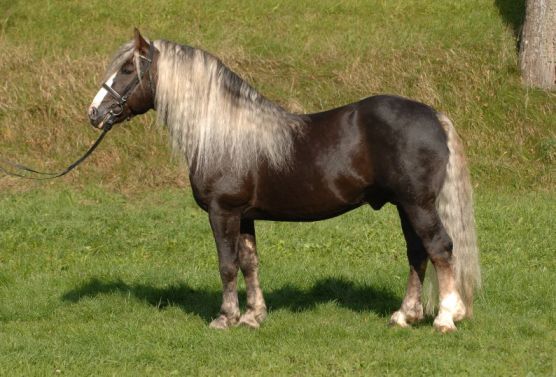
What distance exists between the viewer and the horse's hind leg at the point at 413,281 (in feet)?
25.8

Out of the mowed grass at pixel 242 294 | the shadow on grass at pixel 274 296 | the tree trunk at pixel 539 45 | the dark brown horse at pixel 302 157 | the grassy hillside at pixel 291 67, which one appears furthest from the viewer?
the tree trunk at pixel 539 45

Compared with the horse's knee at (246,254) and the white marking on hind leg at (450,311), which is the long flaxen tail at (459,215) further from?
the horse's knee at (246,254)

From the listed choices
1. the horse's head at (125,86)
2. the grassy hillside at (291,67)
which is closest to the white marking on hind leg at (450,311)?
the horse's head at (125,86)

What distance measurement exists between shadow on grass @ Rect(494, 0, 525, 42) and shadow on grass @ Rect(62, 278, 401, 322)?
31.7 feet

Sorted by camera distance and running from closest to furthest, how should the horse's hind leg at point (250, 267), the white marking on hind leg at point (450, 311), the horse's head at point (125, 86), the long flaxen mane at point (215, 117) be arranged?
the white marking on hind leg at point (450, 311) < the long flaxen mane at point (215, 117) < the horse's head at point (125, 86) < the horse's hind leg at point (250, 267)

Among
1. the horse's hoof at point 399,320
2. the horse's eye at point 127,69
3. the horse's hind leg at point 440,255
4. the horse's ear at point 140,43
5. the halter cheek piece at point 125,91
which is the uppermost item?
the horse's ear at point 140,43

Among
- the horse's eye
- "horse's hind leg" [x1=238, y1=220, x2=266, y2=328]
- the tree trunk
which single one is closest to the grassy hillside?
the tree trunk

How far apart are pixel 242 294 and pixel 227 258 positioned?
1.51 metres

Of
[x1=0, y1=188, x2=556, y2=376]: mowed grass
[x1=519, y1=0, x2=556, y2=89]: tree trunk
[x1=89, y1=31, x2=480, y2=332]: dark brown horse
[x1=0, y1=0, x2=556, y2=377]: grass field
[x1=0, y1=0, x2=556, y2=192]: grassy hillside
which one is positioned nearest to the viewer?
[x1=0, y1=188, x2=556, y2=376]: mowed grass

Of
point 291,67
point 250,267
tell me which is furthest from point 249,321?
point 291,67

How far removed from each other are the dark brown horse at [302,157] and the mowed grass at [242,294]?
553mm

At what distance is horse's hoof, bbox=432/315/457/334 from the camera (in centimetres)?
746

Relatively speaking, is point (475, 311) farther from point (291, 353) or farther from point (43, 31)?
point (43, 31)

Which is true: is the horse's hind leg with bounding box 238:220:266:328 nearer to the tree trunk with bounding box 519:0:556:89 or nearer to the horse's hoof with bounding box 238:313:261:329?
the horse's hoof with bounding box 238:313:261:329
